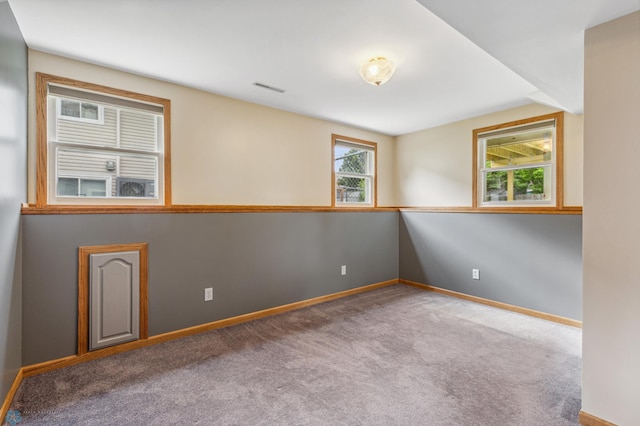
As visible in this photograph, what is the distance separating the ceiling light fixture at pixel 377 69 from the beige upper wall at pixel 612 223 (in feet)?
3.93

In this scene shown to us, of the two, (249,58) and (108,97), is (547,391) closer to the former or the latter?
(249,58)

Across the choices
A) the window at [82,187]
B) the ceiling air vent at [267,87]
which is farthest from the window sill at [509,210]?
the window at [82,187]

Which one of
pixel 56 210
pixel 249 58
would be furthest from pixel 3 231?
pixel 249 58

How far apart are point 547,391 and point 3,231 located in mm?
3512

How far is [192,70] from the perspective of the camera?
8.68ft

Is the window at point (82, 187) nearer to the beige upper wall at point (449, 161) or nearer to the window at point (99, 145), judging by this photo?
the window at point (99, 145)

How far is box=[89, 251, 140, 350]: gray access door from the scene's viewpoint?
7.98 feet

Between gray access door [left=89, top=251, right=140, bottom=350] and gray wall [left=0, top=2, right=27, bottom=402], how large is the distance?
0.43 metres

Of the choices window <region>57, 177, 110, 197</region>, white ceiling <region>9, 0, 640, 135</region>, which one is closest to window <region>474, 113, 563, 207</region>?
white ceiling <region>9, 0, 640, 135</region>

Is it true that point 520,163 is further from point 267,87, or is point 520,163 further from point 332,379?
point 332,379

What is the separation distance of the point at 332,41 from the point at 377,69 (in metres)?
0.43

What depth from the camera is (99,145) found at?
2607 mm

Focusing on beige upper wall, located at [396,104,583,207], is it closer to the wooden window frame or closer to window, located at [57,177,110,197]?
the wooden window frame

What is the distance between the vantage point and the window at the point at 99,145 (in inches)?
94.6
